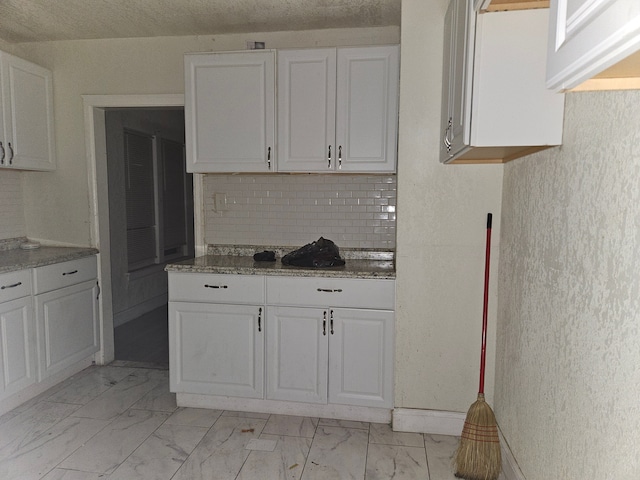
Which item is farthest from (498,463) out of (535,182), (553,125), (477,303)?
(553,125)

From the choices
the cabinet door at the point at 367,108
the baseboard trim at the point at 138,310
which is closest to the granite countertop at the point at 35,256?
the baseboard trim at the point at 138,310

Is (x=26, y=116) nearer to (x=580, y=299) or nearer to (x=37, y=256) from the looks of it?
(x=37, y=256)

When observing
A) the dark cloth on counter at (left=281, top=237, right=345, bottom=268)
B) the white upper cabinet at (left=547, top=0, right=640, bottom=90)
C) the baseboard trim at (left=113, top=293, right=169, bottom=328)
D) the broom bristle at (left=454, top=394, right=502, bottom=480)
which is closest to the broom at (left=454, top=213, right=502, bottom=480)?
the broom bristle at (left=454, top=394, right=502, bottom=480)

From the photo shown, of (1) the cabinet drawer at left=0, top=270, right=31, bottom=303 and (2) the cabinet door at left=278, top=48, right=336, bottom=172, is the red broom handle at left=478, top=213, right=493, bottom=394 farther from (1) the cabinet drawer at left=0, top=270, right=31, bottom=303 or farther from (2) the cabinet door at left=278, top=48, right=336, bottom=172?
(1) the cabinet drawer at left=0, top=270, right=31, bottom=303

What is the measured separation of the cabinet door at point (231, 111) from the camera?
116 inches

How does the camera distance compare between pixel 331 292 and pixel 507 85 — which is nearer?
pixel 507 85

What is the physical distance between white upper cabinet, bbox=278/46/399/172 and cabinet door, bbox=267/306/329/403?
3.12ft

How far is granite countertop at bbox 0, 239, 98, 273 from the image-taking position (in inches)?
114

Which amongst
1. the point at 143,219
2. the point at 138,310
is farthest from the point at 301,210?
the point at 138,310

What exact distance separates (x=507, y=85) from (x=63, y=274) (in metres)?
3.11

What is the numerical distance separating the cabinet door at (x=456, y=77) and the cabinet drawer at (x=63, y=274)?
2.69 m

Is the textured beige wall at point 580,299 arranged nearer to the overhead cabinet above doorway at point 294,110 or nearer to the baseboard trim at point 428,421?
the baseboard trim at point 428,421

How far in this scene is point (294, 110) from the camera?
9.67ft

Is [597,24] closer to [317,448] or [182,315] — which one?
[317,448]
